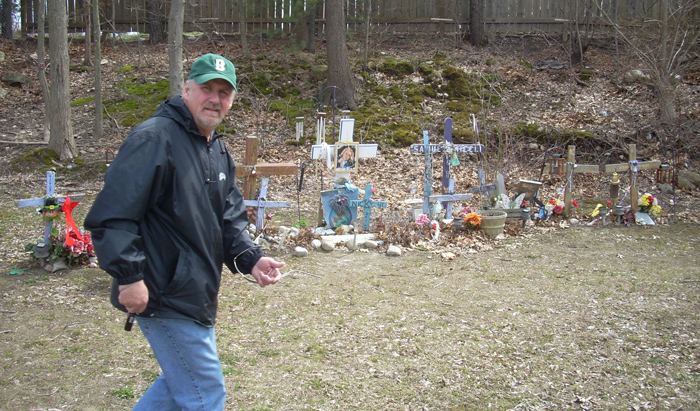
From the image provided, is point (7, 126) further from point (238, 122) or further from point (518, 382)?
point (518, 382)

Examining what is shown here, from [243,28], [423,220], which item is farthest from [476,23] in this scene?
[423,220]

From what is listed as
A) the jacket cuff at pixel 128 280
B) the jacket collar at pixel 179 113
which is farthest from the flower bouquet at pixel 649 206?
the jacket cuff at pixel 128 280

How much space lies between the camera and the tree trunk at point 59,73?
11.3m

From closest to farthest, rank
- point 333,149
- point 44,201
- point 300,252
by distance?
point 44,201
point 300,252
point 333,149

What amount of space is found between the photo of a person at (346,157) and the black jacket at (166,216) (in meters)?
5.83

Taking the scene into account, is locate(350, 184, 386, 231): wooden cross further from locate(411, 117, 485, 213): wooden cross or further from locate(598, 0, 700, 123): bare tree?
locate(598, 0, 700, 123): bare tree

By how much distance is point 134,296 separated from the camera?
92.5 inches

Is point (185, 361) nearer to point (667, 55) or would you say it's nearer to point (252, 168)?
point (252, 168)

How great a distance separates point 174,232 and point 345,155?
20.3 ft

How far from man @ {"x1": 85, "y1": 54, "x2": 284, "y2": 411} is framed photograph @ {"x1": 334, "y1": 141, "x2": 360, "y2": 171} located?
5.80 metres

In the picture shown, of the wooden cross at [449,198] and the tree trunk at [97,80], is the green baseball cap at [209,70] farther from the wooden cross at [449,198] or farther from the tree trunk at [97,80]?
the tree trunk at [97,80]

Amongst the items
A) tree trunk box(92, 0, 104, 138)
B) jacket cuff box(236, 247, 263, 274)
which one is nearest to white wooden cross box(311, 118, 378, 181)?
jacket cuff box(236, 247, 263, 274)

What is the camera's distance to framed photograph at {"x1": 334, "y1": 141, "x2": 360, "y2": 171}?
28.2 ft

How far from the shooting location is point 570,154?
965cm
